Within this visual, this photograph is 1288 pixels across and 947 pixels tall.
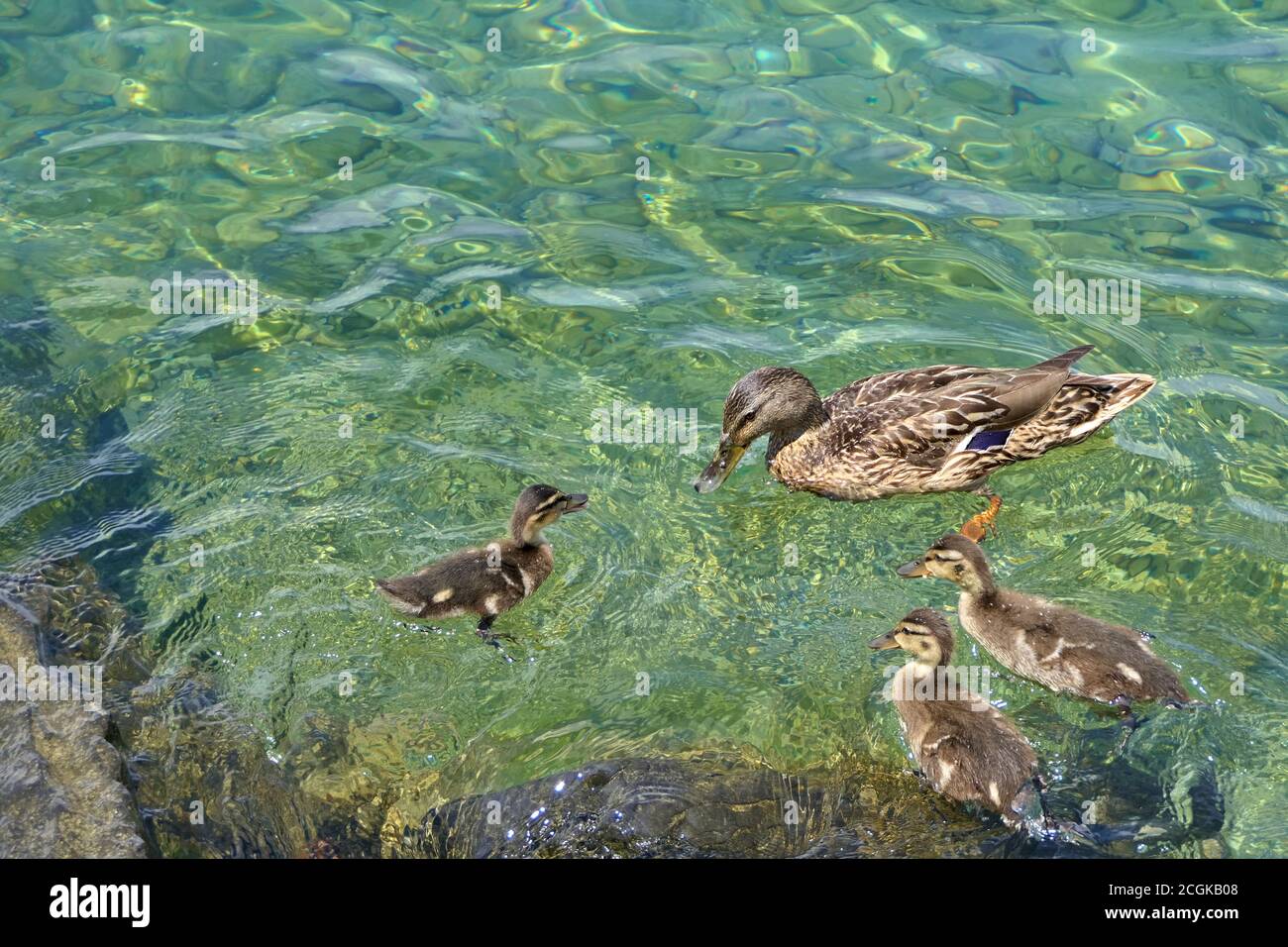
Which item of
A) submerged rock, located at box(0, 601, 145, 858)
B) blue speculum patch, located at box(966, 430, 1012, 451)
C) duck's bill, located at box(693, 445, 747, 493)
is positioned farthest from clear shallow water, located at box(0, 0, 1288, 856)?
submerged rock, located at box(0, 601, 145, 858)

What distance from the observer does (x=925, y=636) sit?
5922 mm

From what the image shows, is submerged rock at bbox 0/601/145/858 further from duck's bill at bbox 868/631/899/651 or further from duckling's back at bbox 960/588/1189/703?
duckling's back at bbox 960/588/1189/703

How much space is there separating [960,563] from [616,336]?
299 cm

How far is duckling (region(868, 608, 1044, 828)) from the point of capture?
536cm

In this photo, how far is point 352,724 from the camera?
5.88 metres

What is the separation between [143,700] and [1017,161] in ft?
23.8

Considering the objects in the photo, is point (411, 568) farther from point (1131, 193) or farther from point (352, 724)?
point (1131, 193)

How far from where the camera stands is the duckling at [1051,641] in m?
5.86

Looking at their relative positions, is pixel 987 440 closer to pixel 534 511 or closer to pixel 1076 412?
pixel 1076 412

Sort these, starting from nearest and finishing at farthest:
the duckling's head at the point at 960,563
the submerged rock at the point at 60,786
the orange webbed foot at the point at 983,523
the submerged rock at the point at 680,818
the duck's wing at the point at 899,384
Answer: the submerged rock at the point at 60,786, the submerged rock at the point at 680,818, the duckling's head at the point at 960,563, the orange webbed foot at the point at 983,523, the duck's wing at the point at 899,384

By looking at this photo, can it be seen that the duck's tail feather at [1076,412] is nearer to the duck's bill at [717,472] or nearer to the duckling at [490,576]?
the duck's bill at [717,472]

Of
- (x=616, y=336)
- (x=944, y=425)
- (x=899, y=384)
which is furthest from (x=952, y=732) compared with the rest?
(x=616, y=336)

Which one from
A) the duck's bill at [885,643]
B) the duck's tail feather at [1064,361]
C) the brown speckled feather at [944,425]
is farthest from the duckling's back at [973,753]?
the duck's tail feather at [1064,361]

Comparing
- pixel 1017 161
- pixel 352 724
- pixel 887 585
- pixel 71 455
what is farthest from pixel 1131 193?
pixel 71 455
